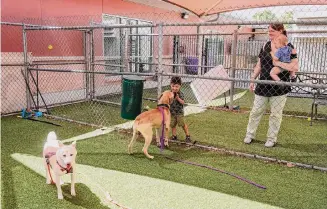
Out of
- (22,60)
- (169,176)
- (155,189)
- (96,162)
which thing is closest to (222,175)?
(169,176)

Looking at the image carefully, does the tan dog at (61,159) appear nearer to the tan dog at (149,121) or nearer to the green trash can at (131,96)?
the tan dog at (149,121)

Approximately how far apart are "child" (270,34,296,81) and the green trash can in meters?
2.40

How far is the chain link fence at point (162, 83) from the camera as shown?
5184mm

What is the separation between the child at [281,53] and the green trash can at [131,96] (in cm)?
240

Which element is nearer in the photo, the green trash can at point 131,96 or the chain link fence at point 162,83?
the chain link fence at point 162,83

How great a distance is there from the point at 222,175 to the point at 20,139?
147 inches

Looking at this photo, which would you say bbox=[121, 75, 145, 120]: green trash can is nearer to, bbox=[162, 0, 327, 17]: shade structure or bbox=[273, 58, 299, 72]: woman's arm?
bbox=[273, 58, 299, 72]: woman's arm

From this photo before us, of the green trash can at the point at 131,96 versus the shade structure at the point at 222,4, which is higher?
the shade structure at the point at 222,4

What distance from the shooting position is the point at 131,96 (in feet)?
18.8

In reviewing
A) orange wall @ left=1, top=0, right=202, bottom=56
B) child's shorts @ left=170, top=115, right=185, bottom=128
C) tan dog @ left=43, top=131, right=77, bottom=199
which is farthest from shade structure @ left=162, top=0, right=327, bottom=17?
tan dog @ left=43, top=131, right=77, bottom=199

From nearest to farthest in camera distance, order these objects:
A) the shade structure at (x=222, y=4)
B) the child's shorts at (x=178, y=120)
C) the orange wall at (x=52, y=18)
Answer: the child's shorts at (x=178, y=120)
the orange wall at (x=52, y=18)
the shade structure at (x=222, y=4)

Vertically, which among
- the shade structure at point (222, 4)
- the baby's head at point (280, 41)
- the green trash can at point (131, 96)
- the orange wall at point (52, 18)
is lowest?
the green trash can at point (131, 96)

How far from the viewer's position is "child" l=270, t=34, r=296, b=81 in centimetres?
490

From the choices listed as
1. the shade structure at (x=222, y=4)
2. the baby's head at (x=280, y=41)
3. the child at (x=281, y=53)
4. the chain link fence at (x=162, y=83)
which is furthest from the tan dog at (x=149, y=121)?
the shade structure at (x=222, y=4)
